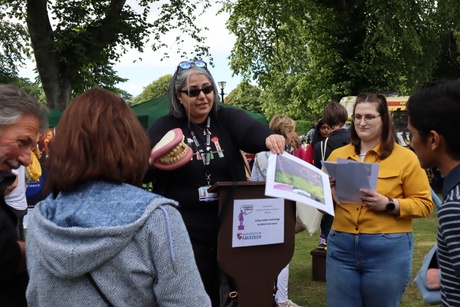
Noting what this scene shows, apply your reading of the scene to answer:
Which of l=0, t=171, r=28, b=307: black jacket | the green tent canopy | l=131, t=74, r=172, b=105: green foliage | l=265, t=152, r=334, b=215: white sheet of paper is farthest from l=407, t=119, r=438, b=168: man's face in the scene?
l=131, t=74, r=172, b=105: green foliage

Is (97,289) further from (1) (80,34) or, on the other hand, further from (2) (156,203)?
(1) (80,34)

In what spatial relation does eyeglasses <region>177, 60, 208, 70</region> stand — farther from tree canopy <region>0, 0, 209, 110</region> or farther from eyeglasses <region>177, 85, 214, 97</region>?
tree canopy <region>0, 0, 209, 110</region>

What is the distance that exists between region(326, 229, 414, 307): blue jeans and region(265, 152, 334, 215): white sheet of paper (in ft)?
1.93

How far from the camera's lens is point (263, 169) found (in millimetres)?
5742

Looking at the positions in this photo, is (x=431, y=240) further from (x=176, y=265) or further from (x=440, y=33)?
(x=440, y=33)

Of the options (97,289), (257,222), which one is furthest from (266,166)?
(97,289)

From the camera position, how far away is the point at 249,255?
3.35m

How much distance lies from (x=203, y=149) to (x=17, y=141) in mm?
1279

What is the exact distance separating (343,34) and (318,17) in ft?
4.17

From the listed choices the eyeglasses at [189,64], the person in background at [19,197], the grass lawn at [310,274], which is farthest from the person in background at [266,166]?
the person in background at [19,197]

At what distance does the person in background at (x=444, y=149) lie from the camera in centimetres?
181

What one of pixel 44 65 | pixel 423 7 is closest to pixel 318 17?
pixel 423 7

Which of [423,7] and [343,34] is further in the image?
[343,34]

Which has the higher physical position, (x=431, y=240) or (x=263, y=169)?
(x=263, y=169)
